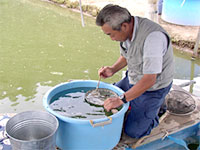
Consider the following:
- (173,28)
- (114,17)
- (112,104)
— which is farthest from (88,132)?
(173,28)

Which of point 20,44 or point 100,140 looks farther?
point 20,44

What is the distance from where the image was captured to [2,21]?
26.2 feet

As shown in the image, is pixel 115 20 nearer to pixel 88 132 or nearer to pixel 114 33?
pixel 114 33

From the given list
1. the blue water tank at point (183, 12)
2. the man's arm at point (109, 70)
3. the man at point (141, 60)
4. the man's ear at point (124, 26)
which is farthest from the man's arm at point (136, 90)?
the blue water tank at point (183, 12)

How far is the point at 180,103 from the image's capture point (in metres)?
3.04

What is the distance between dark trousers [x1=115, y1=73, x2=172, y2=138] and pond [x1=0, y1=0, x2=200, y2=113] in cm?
196

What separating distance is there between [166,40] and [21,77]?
3.49 m

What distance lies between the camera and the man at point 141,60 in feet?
6.43

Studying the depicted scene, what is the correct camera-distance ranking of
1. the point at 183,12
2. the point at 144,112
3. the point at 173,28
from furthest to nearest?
the point at 173,28
the point at 183,12
the point at 144,112

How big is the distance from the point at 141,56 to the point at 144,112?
24.4 inches

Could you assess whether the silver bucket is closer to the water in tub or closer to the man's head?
the water in tub

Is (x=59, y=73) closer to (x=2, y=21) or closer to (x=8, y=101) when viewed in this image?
(x=8, y=101)

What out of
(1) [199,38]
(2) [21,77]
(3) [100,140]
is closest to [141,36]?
(3) [100,140]

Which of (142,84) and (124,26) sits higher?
(124,26)
